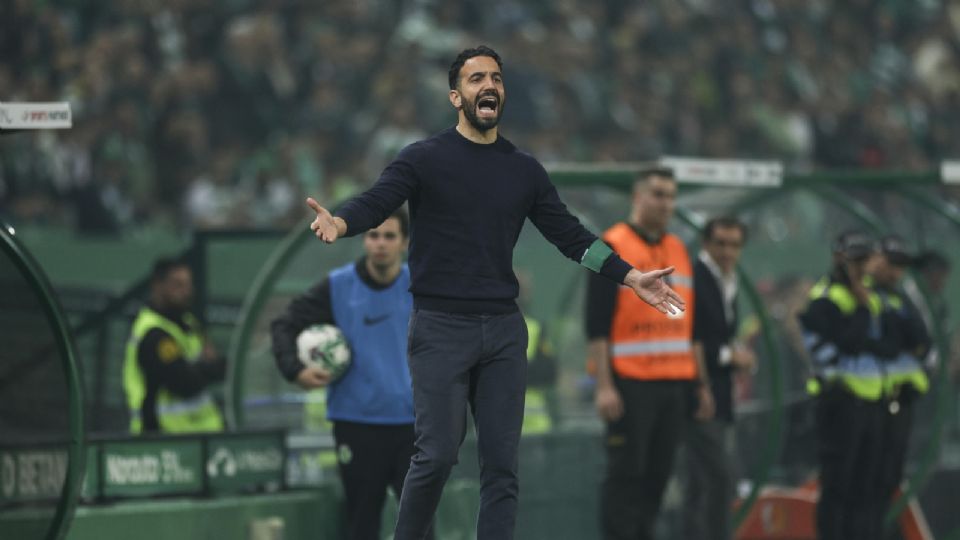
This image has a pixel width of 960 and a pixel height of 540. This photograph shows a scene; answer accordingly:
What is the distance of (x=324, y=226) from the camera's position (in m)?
5.67

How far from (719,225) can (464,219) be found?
401 centimetres

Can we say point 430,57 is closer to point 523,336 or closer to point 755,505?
point 755,505

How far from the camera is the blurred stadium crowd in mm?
14359

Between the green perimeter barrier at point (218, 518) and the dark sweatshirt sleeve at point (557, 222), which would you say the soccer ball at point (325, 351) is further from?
the dark sweatshirt sleeve at point (557, 222)

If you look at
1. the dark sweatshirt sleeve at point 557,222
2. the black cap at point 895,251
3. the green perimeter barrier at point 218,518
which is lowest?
the green perimeter barrier at point 218,518

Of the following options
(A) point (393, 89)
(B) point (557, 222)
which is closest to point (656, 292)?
(B) point (557, 222)

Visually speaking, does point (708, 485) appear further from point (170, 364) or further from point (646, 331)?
point (170, 364)

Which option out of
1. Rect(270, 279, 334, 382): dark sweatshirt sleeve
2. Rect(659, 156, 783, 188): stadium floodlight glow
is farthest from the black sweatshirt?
Rect(659, 156, 783, 188): stadium floodlight glow

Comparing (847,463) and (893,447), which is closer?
(847,463)

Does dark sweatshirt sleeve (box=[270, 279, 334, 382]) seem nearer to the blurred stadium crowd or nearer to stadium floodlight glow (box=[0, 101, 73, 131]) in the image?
stadium floodlight glow (box=[0, 101, 73, 131])

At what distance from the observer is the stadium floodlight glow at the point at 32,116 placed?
6828 mm

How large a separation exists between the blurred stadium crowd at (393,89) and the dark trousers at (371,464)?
626 centimetres

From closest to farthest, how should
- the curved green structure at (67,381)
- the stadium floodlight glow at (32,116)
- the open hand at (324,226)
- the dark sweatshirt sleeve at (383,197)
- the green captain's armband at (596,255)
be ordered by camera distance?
the open hand at (324,226) → the dark sweatshirt sleeve at (383,197) → the green captain's armband at (596,255) → the stadium floodlight glow at (32,116) → the curved green structure at (67,381)

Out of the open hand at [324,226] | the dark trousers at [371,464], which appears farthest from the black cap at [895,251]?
the open hand at [324,226]
